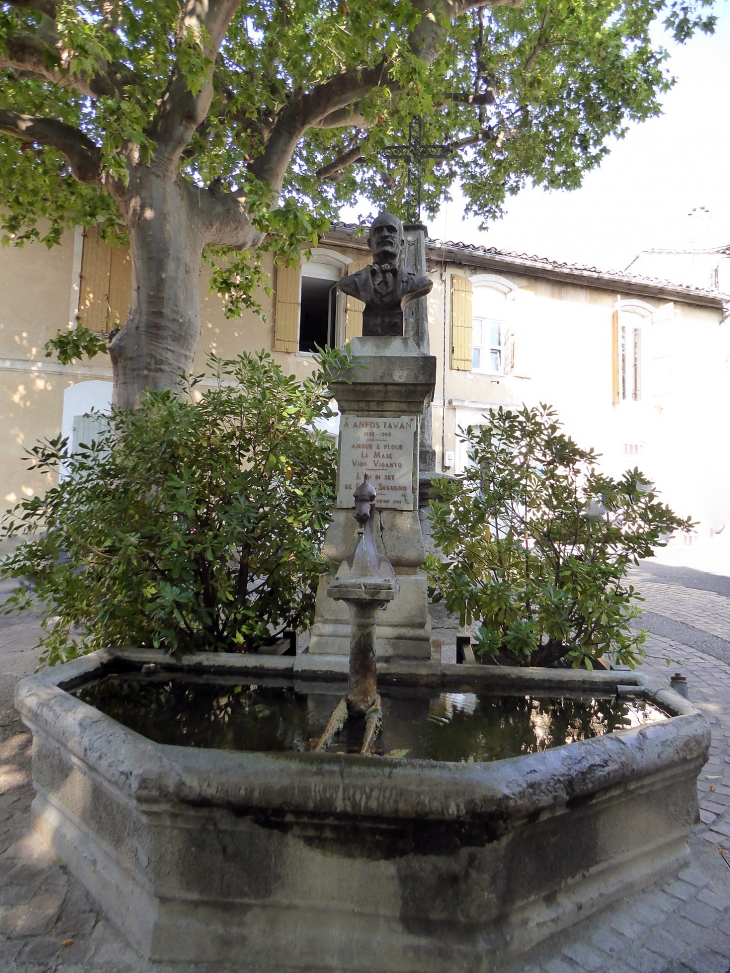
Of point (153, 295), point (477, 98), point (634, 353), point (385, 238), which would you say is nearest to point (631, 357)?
point (634, 353)

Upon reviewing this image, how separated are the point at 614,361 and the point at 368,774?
15.4 meters

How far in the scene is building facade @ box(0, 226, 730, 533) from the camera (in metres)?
11.0

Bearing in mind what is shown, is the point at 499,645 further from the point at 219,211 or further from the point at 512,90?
the point at 512,90

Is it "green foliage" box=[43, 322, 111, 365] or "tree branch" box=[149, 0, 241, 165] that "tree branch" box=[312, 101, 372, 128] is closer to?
"tree branch" box=[149, 0, 241, 165]

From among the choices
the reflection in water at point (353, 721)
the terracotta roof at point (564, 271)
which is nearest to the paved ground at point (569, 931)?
the reflection in water at point (353, 721)

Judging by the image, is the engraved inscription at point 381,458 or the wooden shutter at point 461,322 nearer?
the engraved inscription at point 381,458

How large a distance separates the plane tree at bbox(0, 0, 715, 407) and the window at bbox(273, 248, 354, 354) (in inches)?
99.5

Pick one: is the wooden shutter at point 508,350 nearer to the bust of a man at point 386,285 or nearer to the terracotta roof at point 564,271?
the terracotta roof at point 564,271

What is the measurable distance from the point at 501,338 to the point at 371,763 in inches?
547

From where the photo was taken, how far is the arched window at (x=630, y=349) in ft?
49.9

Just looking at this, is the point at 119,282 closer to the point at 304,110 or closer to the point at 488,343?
the point at 304,110

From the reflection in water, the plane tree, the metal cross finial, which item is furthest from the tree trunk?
the reflection in water

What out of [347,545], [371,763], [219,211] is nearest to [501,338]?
[219,211]

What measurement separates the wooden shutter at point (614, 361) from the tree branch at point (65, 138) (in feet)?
41.4
